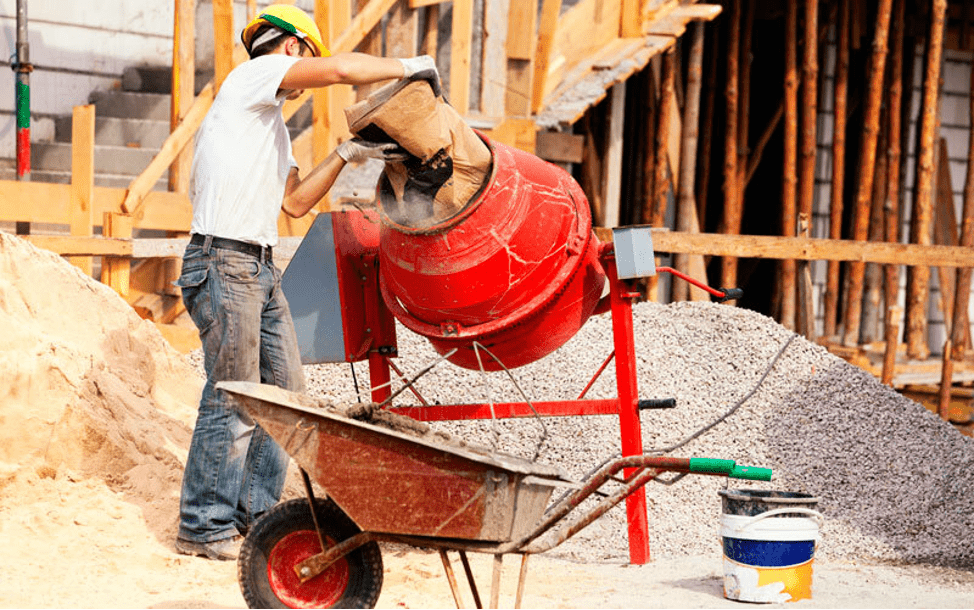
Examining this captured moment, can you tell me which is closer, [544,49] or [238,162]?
[238,162]

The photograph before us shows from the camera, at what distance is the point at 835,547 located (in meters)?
4.64

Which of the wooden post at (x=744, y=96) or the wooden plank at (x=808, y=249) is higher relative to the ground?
the wooden post at (x=744, y=96)

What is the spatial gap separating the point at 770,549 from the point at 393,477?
1210mm

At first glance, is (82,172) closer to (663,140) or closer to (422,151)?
(422,151)

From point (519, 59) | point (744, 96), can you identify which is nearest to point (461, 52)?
point (519, 59)

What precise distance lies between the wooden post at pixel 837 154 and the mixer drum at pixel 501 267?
511 cm

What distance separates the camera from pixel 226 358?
3703 millimetres

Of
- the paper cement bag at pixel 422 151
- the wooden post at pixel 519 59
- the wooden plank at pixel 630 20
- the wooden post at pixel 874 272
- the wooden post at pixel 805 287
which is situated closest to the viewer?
the paper cement bag at pixel 422 151

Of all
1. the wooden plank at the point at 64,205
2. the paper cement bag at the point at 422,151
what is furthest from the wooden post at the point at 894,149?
the paper cement bag at the point at 422,151

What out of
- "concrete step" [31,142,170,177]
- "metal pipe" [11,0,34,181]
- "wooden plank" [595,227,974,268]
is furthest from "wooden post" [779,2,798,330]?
"metal pipe" [11,0,34,181]

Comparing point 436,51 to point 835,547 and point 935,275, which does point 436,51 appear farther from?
point 935,275

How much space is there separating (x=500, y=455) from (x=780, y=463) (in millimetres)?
2521

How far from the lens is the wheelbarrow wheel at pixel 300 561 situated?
10.1 ft

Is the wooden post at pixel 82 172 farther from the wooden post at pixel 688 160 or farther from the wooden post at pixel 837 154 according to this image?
the wooden post at pixel 837 154
